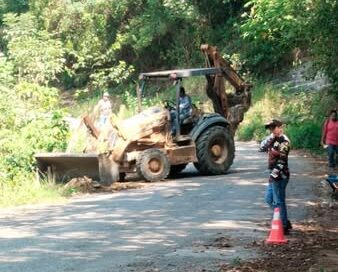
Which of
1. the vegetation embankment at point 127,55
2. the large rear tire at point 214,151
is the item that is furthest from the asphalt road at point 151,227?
the vegetation embankment at point 127,55

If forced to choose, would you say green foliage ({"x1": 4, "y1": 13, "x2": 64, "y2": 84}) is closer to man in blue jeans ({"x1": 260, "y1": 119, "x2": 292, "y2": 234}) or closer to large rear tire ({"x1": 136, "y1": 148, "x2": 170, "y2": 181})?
large rear tire ({"x1": 136, "y1": 148, "x2": 170, "y2": 181})

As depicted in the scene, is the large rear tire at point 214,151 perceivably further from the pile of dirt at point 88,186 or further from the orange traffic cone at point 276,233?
the orange traffic cone at point 276,233

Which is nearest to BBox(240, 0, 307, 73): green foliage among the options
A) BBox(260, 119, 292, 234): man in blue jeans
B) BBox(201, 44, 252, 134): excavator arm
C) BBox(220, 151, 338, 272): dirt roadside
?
BBox(201, 44, 252, 134): excavator arm

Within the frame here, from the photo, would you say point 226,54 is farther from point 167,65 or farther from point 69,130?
point 69,130

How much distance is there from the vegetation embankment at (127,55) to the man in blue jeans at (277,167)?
6.11 m

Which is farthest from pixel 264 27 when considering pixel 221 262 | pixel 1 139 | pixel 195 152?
pixel 221 262

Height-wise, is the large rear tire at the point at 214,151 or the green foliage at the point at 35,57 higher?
the green foliage at the point at 35,57

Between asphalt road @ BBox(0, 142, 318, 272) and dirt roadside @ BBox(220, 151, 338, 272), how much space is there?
264 mm

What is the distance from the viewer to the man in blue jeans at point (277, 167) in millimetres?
9664

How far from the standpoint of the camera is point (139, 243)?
9.44m

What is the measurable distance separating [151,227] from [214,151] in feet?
22.9

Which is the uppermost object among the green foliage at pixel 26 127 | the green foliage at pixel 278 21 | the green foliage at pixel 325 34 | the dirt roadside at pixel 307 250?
the green foliage at pixel 278 21

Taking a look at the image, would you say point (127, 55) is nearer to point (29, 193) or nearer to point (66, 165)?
point (66, 165)

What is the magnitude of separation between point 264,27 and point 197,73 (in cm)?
742
